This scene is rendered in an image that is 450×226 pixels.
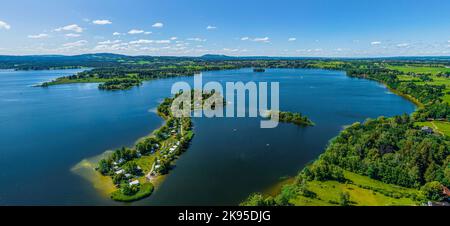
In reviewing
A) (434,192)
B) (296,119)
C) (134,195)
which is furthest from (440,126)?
(134,195)

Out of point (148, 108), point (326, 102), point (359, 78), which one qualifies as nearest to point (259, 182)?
point (148, 108)

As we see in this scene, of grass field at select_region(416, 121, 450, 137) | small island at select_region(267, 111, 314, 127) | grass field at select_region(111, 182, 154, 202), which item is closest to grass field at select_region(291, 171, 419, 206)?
grass field at select_region(111, 182, 154, 202)

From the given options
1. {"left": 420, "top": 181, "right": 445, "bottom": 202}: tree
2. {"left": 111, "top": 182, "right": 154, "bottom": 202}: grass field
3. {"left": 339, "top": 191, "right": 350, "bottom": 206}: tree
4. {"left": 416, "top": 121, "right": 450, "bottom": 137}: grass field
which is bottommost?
{"left": 111, "top": 182, "right": 154, "bottom": 202}: grass field

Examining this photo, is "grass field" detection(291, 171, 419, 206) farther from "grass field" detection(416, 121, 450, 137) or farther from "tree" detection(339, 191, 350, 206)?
"grass field" detection(416, 121, 450, 137)

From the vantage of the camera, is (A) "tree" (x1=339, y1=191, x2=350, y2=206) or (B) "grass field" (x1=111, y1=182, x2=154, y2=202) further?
(B) "grass field" (x1=111, y1=182, x2=154, y2=202)

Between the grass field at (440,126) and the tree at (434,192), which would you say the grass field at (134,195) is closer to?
the tree at (434,192)
